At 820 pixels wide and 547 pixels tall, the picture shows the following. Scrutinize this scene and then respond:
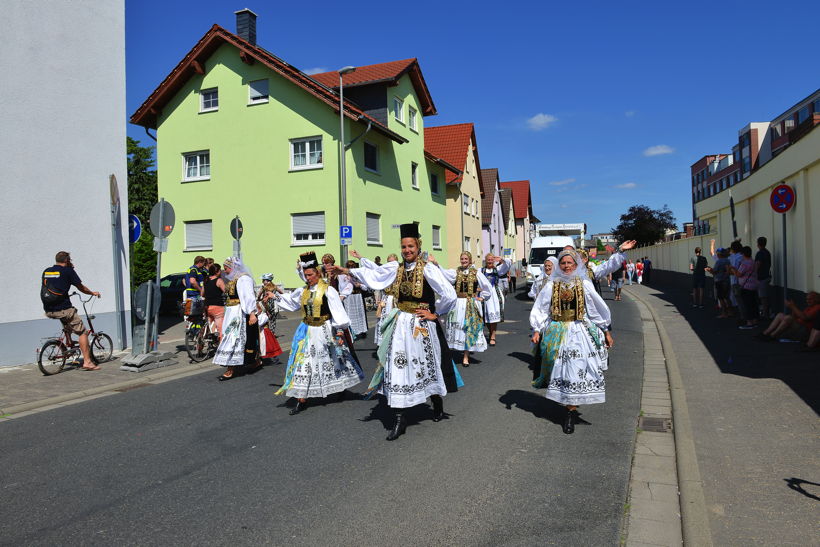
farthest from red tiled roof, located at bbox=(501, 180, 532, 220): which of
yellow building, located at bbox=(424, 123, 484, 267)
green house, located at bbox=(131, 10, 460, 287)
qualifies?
green house, located at bbox=(131, 10, 460, 287)

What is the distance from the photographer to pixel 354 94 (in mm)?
27734

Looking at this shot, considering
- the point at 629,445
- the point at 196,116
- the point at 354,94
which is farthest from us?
the point at 354,94

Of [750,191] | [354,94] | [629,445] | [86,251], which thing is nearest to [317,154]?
[354,94]

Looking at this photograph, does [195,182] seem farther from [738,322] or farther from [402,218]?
[738,322]

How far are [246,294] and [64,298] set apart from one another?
11.9 feet

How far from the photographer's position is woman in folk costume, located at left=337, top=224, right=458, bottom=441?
607 centimetres

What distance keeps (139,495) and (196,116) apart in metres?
24.0

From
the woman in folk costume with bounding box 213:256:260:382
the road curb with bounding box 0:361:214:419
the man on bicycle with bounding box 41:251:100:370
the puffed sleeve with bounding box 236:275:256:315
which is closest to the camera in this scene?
the road curb with bounding box 0:361:214:419

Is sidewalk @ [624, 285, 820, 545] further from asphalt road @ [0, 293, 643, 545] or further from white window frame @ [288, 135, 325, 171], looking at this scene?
white window frame @ [288, 135, 325, 171]

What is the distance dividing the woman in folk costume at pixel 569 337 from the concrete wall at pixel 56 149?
8.91 meters

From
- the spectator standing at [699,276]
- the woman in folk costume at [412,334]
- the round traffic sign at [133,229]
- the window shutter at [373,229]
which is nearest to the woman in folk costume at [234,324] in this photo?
the woman in folk costume at [412,334]

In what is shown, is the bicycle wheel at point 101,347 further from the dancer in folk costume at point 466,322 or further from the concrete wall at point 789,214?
the concrete wall at point 789,214

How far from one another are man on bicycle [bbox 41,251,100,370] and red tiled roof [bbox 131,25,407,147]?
14002 millimetres

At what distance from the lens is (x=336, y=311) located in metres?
7.12
